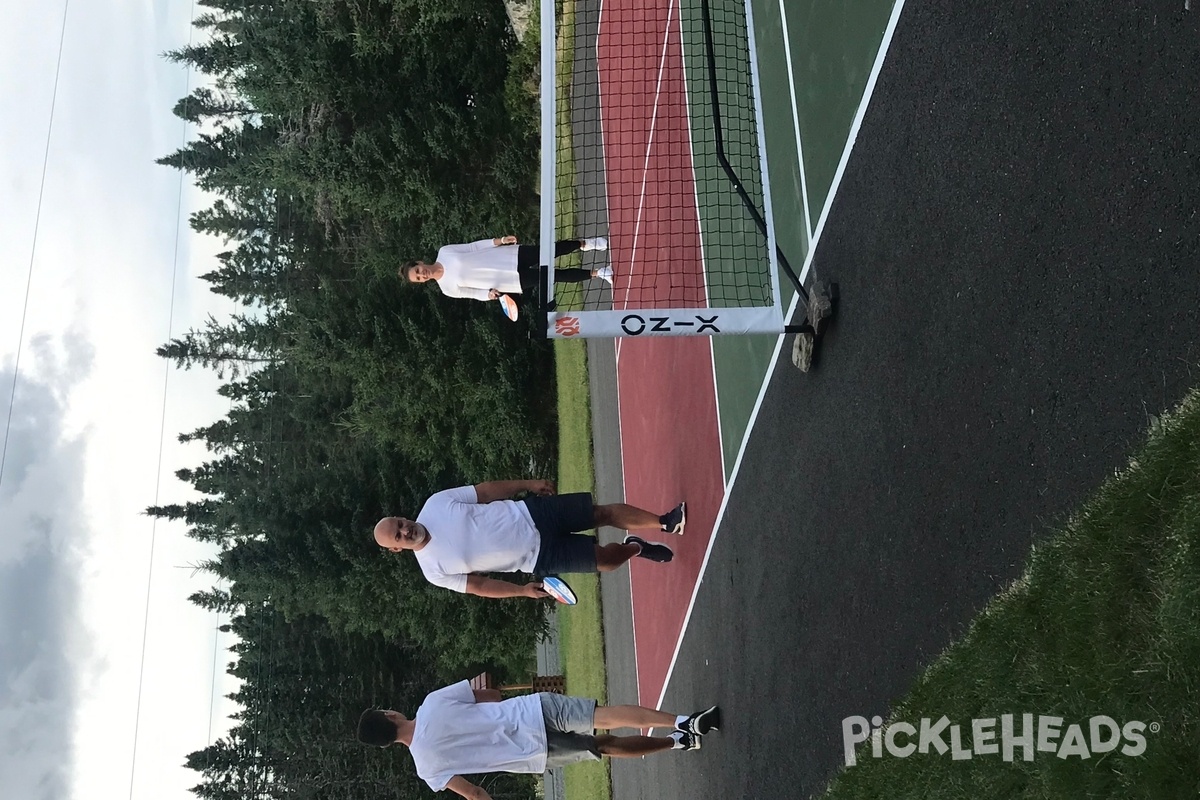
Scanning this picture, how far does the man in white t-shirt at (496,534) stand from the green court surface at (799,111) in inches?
64.1

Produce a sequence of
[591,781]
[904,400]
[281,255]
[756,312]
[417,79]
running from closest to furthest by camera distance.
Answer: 1. [904,400]
2. [756,312]
3. [591,781]
4. [417,79]
5. [281,255]

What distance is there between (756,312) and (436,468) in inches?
544

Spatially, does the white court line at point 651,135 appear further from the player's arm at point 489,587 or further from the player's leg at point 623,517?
the player's arm at point 489,587

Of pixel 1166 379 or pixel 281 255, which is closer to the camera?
pixel 1166 379

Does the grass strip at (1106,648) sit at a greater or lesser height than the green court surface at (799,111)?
lesser

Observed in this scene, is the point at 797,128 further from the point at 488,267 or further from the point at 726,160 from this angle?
the point at 488,267

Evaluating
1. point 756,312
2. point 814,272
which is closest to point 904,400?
point 756,312

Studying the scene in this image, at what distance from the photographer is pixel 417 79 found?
17875 millimetres

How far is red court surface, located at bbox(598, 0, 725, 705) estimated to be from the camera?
10.0 m

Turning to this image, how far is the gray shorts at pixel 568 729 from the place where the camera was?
25.7 ft

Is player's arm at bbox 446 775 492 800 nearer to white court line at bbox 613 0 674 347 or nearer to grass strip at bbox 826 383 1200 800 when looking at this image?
grass strip at bbox 826 383 1200 800

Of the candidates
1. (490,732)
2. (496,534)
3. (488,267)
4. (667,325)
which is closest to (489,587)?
(496,534)

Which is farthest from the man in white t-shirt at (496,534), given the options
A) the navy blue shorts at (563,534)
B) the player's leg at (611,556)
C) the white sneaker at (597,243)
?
the white sneaker at (597,243)

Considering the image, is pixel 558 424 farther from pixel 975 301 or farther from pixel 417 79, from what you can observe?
pixel 975 301
